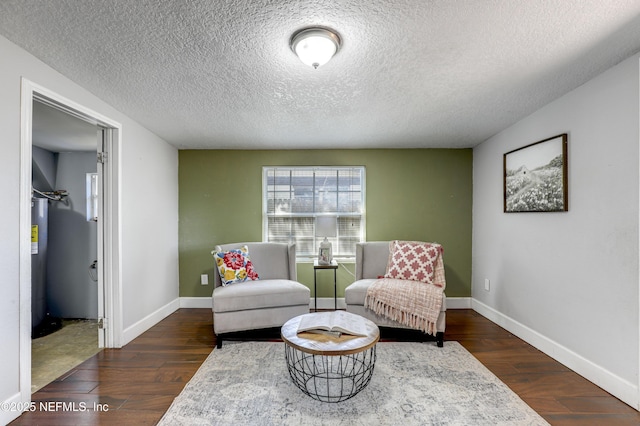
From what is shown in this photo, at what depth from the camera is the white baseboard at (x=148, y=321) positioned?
2.96m

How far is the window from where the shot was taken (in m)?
4.26

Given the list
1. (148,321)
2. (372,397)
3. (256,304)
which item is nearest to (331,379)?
(372,397)

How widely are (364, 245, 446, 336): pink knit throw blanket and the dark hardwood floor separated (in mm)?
303

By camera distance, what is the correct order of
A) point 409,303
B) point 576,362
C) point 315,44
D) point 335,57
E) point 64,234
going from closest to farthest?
point 315,44 < point 335,57 < point 576,362 < point 409,303 < point 64,234

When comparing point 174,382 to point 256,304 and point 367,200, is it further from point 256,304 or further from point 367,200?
point 367,200

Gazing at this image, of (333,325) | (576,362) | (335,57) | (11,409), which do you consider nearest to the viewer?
(11,409)

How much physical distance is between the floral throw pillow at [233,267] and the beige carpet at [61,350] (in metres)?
1.26

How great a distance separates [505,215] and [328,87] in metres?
2.46

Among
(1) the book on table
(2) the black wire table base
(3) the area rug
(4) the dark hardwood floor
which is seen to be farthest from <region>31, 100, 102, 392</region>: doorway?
(1) the book on table

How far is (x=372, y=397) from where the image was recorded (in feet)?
Result: 6.60

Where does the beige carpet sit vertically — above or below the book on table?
below

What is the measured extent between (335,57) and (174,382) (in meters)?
2.51

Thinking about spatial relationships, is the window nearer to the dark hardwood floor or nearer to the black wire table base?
the dark hardwood floor

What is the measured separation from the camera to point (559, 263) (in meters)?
2.58
